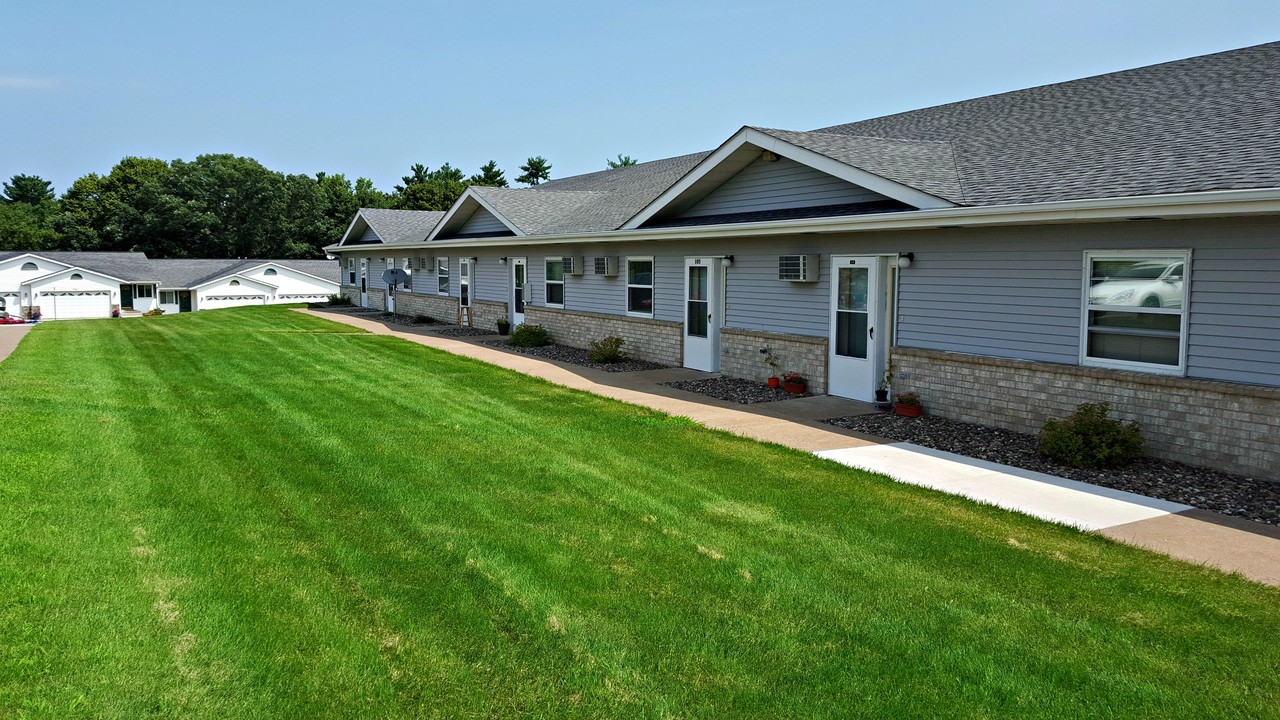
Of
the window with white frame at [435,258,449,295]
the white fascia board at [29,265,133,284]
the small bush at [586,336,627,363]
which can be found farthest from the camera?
the white fascia board at [29,265,133,284]

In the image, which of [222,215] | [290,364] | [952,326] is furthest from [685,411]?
[222,215]

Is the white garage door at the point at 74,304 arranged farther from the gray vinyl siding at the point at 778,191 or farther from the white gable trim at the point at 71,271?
the gray vinyl siding at the point at 778,191

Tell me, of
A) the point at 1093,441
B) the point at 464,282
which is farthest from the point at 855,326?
the point at 464,282

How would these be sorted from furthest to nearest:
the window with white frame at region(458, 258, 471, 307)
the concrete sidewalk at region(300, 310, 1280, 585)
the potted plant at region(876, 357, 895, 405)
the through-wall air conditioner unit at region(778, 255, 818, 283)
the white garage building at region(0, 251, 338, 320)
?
1. the white garage building at region(0, 251, 338, 320)
2. the window with white frame at region(458, 258, 471, 307)
3. the through-wall air conditioner unit at region(778, 255, 818, 283)
4. the potted plant at region(876, 357, 895, 405)
5. the concrete sidewalk at region(300, 310, 1280, 585)

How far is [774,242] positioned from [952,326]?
359cm

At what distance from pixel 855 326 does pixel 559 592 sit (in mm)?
8155

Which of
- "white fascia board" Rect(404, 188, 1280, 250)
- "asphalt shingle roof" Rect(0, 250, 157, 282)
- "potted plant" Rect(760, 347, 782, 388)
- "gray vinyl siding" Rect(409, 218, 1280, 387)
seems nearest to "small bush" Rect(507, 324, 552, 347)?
"gray vinyl siding" Rect(409, 218, 1280, 387)

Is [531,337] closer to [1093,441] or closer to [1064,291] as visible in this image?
[1064,291]

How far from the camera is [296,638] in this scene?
4484mm

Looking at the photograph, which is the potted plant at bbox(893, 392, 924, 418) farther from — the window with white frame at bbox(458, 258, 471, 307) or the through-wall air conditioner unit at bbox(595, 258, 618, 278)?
the window with white frame at bbox(458, 258, 471, 307)

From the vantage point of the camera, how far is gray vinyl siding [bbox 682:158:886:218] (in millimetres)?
12594

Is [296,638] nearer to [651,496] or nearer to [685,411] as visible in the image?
[651,496]

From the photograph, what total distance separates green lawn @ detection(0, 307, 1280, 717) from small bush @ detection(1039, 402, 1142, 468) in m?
2.05

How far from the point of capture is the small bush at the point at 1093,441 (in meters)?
8.45
